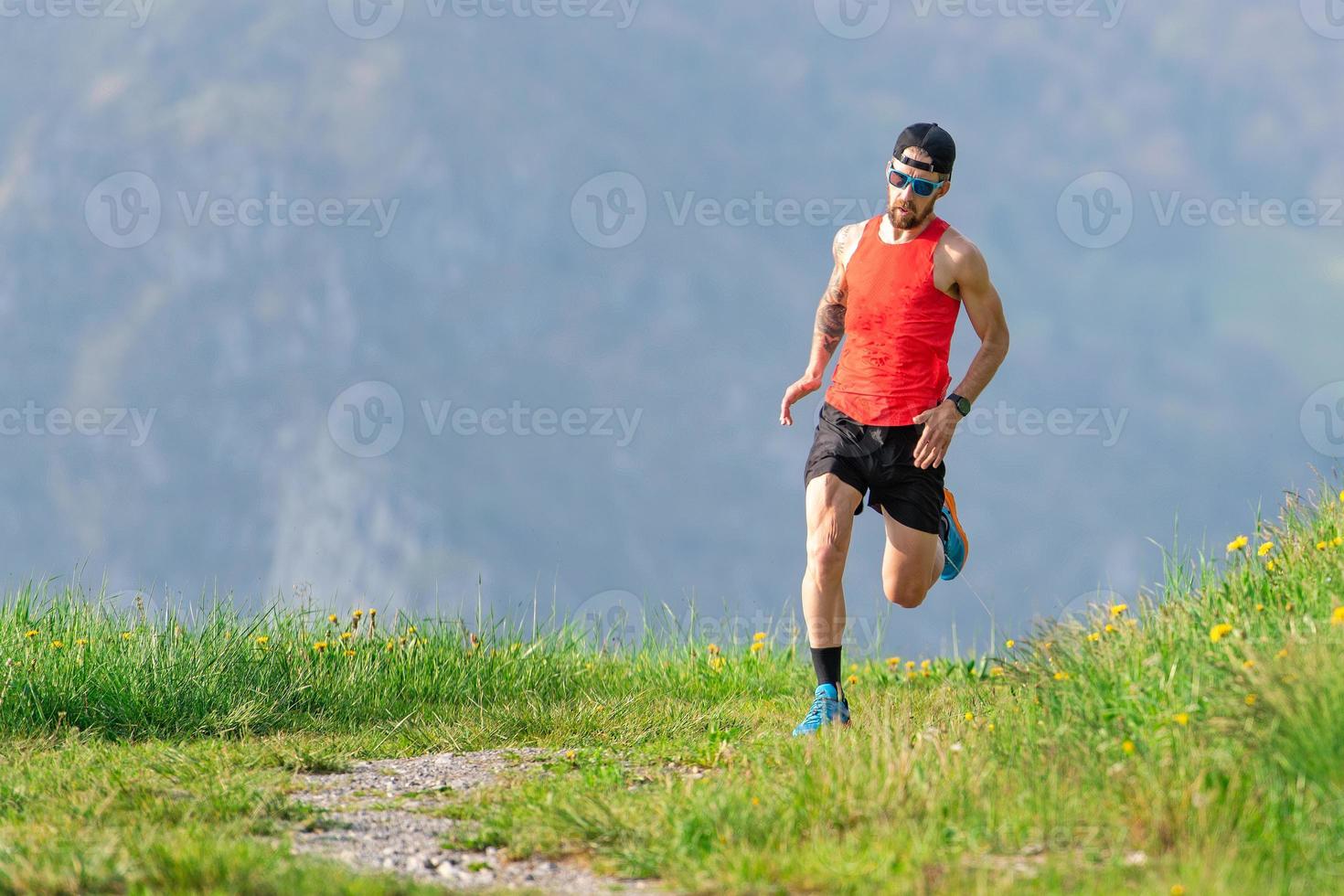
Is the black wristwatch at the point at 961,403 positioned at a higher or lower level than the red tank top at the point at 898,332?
lower

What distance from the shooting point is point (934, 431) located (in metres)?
6.73

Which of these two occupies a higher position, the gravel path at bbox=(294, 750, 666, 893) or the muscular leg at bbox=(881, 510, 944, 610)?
the muscular leg at bbox=(881, 510, 944, 610)

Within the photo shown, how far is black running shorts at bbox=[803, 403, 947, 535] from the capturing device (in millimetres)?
6793

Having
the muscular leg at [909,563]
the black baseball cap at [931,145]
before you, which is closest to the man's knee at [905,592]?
the muscular leg at [909,563]

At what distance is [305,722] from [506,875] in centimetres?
338

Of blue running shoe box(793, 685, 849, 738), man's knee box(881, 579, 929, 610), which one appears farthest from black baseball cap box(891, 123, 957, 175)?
blue running shoe box(793, 685, 849, 738)

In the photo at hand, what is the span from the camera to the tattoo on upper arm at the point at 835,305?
7.15 m

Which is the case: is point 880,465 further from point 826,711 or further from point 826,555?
point 826,711

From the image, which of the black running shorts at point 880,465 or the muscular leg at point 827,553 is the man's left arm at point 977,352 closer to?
the black running shorts at point 880,465

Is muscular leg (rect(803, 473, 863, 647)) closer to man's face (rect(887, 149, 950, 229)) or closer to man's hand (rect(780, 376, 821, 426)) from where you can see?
man's hand (rect(780, 376, 821, 426))

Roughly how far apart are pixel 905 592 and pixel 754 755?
197 cm

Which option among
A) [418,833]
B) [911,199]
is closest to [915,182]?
[911,199]

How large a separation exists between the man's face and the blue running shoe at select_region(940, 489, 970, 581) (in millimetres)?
1579

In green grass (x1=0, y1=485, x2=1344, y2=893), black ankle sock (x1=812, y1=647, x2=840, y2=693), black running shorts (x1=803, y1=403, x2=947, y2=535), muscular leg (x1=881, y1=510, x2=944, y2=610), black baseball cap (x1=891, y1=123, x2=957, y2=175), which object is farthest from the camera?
muscular leg (x1=881, y1=510, x2=944, y2=610)
